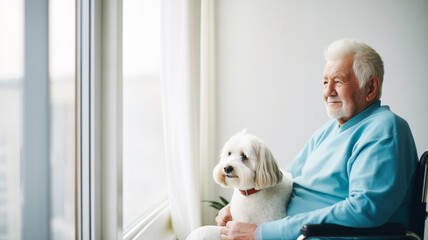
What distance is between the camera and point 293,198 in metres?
1.21

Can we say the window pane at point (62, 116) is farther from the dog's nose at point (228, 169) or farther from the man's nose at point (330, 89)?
the man's nose at point (330, 89)

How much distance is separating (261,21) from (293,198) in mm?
1761

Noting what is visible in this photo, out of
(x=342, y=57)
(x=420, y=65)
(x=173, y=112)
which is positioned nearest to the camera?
(x=342, y=57)

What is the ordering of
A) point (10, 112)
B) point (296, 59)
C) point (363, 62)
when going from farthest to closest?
point (296, 59) → point (363, 62) → point (10, 112)

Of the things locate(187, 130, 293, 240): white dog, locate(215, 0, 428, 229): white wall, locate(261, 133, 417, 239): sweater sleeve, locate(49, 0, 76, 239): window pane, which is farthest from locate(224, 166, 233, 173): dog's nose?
locate(215, 0, 428, 229): white wall

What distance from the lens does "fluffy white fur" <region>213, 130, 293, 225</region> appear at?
1147mm

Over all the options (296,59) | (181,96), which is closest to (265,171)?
(181,96)

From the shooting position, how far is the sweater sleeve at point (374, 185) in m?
0.92

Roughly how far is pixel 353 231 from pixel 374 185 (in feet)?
0.56

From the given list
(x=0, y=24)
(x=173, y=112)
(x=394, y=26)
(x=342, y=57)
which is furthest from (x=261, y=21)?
(x=0, y=24)

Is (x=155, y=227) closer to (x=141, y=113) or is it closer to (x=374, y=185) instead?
(x=141, y=113)

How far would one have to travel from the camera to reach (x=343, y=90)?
3.72 ft

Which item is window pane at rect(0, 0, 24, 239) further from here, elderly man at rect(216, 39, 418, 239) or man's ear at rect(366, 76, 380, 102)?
man's ear at rect(366, 76, 380, 102)

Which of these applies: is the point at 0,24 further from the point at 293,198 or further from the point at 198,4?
the point at 198,4
